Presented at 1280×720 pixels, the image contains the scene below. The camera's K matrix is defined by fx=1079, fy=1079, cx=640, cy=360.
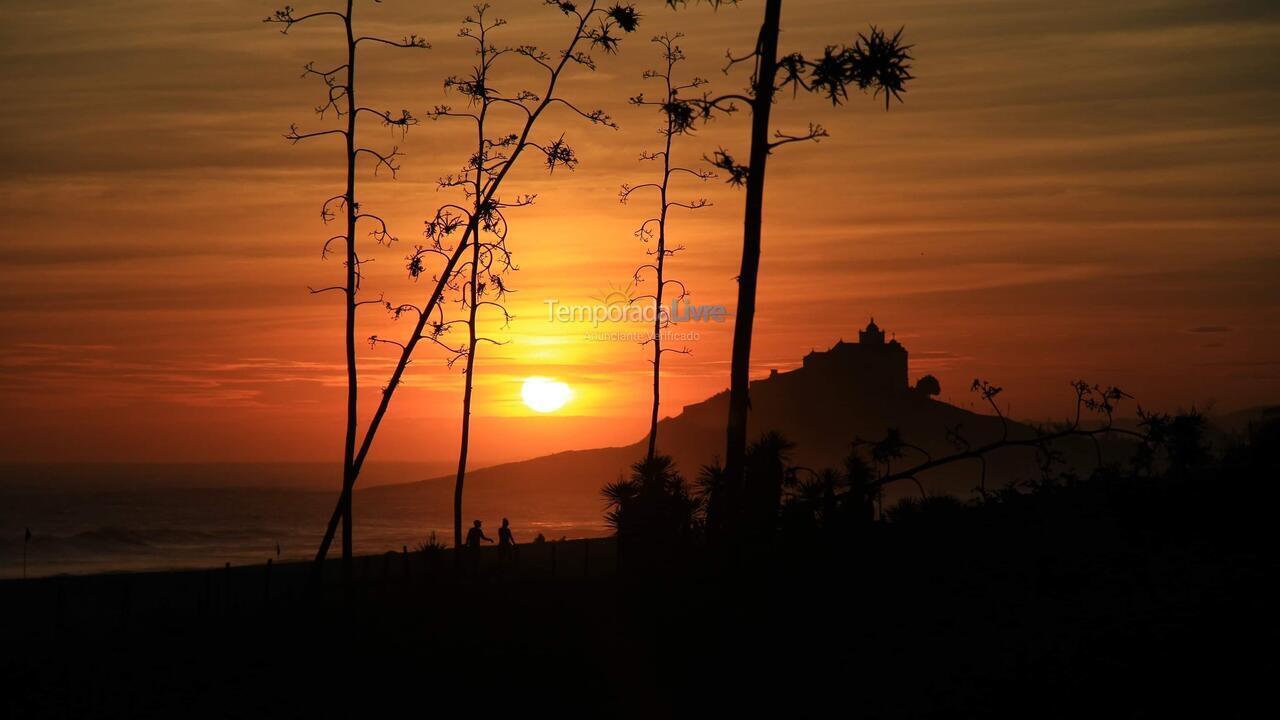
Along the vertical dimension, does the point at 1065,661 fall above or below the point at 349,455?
below

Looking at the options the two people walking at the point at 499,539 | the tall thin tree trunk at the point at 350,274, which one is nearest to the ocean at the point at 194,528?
the two people walking at the point at 499,539

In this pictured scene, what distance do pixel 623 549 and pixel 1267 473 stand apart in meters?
9.56

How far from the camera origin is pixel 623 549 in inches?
714

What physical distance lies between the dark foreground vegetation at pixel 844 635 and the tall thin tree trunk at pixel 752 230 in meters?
2.20

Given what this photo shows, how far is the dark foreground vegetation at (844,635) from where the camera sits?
9.45 metres

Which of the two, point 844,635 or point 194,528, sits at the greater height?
point 844,635

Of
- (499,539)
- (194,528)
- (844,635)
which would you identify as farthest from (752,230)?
(194,528)

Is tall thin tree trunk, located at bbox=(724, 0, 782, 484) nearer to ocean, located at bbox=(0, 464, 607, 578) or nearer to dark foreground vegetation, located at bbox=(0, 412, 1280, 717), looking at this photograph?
dark foreground vegetation, located at bbox=(0, 412, 1280, 717)

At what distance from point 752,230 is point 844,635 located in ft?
22.0

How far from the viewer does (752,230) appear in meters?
16.4

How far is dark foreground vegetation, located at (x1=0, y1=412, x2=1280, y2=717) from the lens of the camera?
9.45m

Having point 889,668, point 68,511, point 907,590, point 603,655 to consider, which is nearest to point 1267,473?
point 907,590

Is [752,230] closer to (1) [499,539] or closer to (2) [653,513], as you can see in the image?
(2) [653,513]

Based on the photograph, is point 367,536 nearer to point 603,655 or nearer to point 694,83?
point 694,83
